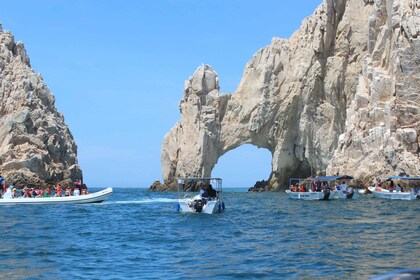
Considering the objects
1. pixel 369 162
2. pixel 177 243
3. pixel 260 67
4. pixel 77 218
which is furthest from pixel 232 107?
pixel 177 243

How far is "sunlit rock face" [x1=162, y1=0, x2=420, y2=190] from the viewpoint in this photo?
226 ft

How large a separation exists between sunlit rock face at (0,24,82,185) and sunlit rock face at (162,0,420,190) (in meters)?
18.9

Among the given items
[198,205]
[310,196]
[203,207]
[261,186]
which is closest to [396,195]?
[310,196]

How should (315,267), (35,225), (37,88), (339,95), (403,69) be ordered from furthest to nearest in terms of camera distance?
(37,88)
(339,95)
(403,69)
(35,225)
(315,267)

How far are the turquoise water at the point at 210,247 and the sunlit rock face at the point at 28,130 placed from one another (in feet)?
194

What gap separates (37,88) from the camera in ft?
345

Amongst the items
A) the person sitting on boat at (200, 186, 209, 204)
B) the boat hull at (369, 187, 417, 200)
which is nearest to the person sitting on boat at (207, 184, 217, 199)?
the person sitting on boat at (200, 186, 209, 204)

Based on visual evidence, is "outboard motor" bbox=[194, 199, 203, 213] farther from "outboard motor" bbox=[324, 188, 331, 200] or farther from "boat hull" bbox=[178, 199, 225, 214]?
"outboard motor" bbox=[324, 188, 331, 200]

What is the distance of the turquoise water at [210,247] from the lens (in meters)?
16.5

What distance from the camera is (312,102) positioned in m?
87.2

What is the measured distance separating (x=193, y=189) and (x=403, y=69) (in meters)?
41.7

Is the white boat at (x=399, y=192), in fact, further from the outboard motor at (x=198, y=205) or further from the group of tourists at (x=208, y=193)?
the outboard motor at (x=198, y=205)

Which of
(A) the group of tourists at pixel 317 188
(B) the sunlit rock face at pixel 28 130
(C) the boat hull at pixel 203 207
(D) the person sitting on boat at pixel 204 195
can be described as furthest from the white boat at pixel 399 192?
(B) the sunlit rock face at pixel 28 130

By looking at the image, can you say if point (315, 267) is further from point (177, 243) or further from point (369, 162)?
point (369, 162)
